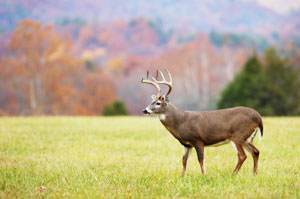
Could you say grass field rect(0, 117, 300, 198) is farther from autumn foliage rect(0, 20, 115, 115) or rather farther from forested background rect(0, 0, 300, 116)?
autumn foliage rect(0, 20, 115, 115)

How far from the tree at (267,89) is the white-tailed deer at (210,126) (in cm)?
2431

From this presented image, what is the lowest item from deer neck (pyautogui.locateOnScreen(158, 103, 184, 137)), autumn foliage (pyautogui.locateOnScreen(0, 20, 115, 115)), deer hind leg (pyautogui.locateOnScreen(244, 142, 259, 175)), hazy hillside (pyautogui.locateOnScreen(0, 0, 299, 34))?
deer hind leg (pyautogui.locateOnScreen(244, 142, 259, 175))

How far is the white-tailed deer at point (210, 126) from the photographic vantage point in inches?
270

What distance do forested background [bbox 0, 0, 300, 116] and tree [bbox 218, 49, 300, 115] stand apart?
89 millimetres

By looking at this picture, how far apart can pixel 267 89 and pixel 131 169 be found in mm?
26488

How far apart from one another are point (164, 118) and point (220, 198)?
2.16 m

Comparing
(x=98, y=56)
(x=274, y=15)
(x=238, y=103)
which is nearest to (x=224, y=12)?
(x=274, y=15)

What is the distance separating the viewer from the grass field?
5836 mm

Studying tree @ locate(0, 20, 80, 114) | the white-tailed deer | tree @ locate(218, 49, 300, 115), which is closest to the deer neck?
the white-tailed deer

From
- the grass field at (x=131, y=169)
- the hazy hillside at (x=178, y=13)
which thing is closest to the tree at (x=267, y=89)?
the grass field at (x=131, y=169)

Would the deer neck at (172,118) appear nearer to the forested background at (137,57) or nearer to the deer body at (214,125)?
the deer body at (214,125)

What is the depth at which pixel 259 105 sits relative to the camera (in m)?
31.5

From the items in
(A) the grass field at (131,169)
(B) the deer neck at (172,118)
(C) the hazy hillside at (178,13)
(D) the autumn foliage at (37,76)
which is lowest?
(A) the grass field at (131,169)

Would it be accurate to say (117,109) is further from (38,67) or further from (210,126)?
(210,126)
